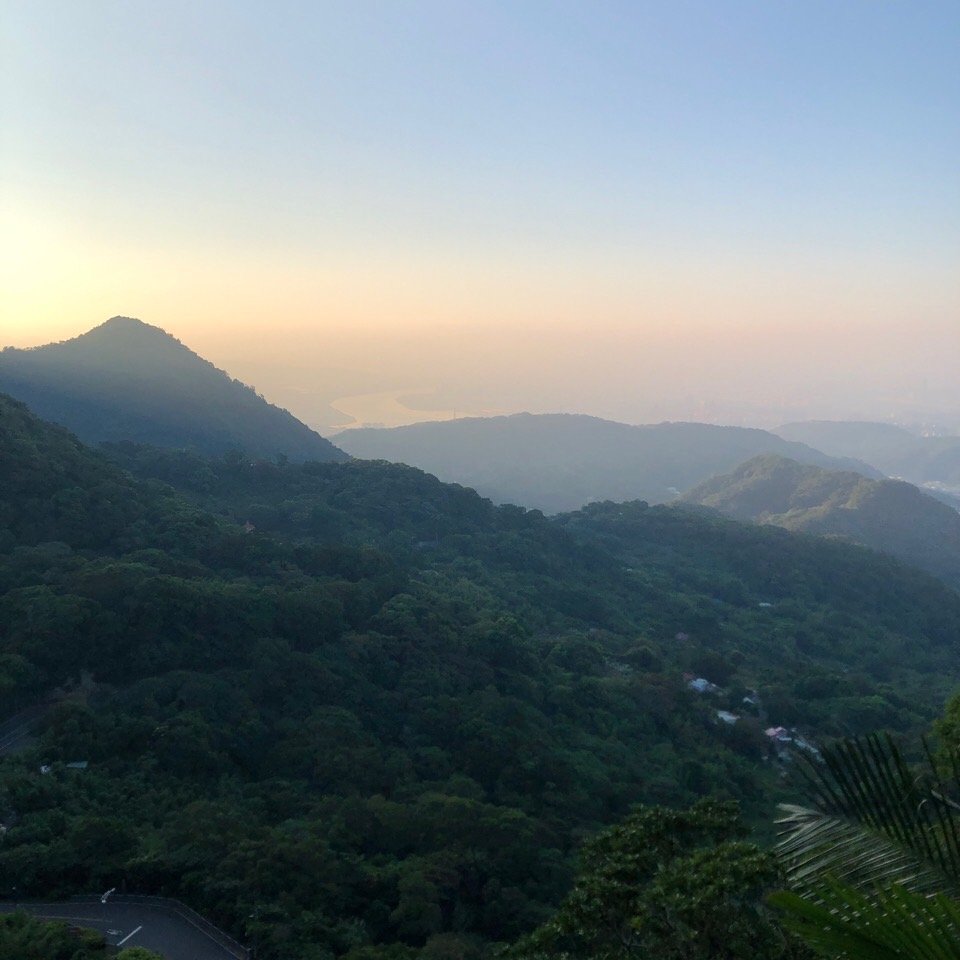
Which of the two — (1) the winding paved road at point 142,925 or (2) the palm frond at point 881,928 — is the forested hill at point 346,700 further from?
(2) the palm frond at point 881,928

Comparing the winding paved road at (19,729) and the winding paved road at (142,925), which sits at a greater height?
the winding paved road at (19,729)

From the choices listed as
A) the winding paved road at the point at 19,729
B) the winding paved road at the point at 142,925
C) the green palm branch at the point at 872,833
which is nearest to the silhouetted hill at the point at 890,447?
the winding paved road at the point at 19,729

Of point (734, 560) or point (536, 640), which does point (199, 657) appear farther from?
point (734, 560)

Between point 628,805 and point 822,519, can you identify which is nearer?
point 628,805

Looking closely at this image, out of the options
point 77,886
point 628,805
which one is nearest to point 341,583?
point 628,805

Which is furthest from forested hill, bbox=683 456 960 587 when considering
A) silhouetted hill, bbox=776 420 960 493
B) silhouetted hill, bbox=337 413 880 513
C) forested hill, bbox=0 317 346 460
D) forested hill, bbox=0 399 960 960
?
silhouetted hill, bbox=776 420 960 493
